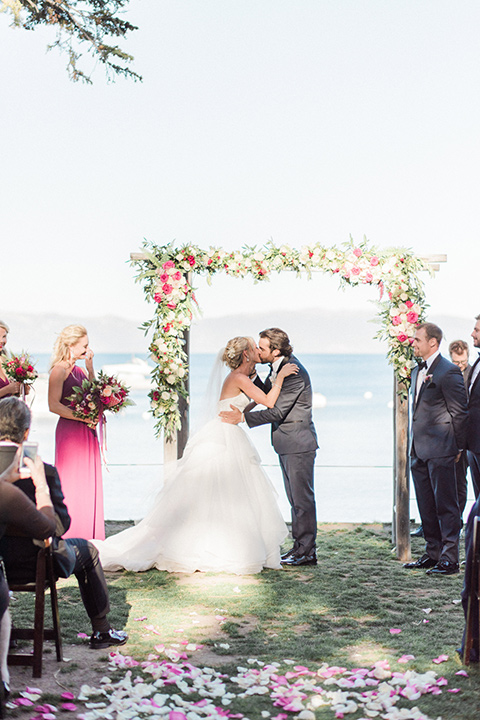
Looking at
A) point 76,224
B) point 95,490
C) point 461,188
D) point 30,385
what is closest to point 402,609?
point 95,490

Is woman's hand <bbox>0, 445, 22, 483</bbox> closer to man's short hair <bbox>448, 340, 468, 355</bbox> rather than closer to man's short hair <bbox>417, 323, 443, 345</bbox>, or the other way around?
man's short hair <bbox>417, 323, 443, 345</bbox>

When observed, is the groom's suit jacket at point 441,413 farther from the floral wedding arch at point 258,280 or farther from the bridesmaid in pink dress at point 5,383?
the bridesmaid in pink dress at point 5,383

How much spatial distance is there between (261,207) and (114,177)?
735 centimetres

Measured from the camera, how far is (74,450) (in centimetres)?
599

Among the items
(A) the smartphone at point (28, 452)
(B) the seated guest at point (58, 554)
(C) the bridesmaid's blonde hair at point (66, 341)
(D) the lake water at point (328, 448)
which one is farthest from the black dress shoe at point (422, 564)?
(A) the smartphone at point (28, 452)

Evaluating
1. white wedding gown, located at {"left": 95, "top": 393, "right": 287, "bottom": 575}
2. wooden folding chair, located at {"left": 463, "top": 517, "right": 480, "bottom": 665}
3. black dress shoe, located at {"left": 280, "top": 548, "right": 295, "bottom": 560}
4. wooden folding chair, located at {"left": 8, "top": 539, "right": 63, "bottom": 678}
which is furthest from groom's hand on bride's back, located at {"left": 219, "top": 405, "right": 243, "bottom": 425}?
wooden folding chair, located at {"left": 463, "top": 517, "right": 480, "bottom": 665}

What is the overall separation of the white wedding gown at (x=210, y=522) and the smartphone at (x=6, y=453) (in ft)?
8.51

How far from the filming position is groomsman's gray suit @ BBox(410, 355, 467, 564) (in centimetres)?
573

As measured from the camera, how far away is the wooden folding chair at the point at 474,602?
3.69 meters

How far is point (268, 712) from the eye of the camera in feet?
10.5

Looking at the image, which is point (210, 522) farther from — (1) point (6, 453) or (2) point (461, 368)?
(2) point (461, 368)

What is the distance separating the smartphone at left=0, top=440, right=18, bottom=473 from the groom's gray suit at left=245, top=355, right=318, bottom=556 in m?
2.96

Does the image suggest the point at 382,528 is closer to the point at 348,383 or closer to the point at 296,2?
the point at 296,2

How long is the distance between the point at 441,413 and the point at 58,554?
327 cm
